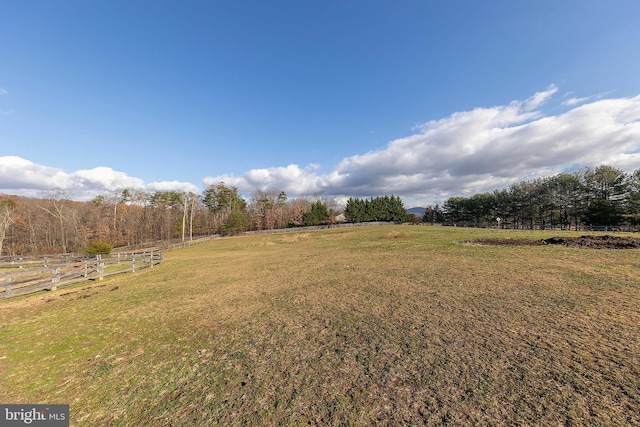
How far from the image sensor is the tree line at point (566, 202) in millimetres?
41312

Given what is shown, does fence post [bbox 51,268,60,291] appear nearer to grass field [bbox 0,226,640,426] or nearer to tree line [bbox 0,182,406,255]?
grass field [bbox 0,226,640,426]

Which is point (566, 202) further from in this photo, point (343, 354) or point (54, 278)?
point (54, 278)

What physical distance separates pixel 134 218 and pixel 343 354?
237ft

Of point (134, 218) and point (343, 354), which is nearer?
point (343, 354)

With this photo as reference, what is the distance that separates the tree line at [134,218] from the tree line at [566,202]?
152 feet

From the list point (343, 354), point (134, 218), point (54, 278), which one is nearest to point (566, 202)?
point (343, 354)

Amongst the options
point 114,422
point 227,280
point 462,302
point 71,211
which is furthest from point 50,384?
point 71,211

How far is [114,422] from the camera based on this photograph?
3510 mm

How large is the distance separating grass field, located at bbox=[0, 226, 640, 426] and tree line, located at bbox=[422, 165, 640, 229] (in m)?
49.4

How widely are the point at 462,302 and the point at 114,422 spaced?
341 inches

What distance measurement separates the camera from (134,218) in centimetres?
6006

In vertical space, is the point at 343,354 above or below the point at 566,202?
below

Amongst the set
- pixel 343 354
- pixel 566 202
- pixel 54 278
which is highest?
pixel 566 202

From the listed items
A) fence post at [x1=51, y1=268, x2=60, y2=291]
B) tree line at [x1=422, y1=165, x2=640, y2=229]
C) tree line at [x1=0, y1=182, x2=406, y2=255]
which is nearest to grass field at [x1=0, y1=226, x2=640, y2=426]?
fence post at [x1=51, y1=268, x2=60, y2=291]
